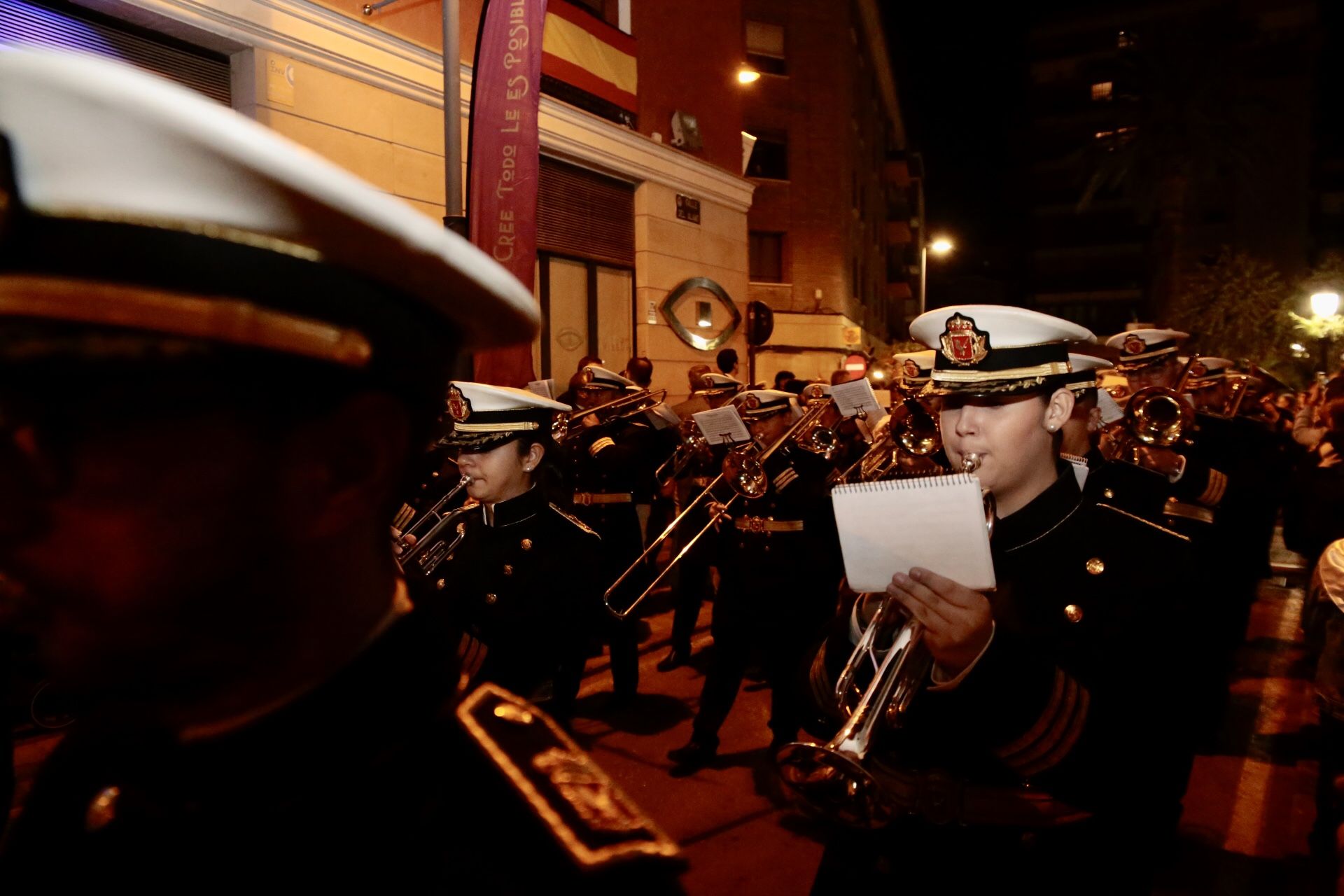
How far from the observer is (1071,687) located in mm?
1981

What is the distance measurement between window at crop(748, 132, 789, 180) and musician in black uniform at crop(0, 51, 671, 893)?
93.6 ft

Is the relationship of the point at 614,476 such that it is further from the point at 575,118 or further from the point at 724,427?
the point at 575,118

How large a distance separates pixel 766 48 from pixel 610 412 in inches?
942

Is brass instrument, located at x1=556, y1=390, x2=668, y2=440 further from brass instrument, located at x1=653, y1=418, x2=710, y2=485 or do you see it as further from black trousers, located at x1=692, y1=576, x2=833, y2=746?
black trousers, located at x1=692, y1=576, x2=833, y2=746

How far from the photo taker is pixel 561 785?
46.9 inches

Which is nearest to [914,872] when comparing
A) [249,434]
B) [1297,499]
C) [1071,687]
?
[1071,687]

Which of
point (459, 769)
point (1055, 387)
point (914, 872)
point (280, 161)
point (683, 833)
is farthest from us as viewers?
point (683, 833)

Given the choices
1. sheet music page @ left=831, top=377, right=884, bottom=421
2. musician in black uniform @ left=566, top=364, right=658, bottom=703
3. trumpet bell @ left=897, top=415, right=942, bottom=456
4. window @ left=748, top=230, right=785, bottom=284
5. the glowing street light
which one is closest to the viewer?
trumpet bell @ left=897, top=415, right=942, bottom=456

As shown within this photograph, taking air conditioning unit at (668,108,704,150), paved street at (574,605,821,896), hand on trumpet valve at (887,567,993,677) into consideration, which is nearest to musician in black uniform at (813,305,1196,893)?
hand on trumpet valve at (887,567,993,677)

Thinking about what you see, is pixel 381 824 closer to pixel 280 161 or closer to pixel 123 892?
pixel 123 892

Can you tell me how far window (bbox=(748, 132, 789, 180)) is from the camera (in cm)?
2800

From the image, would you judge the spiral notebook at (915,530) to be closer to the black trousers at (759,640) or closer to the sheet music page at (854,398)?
the black trousers at (759,640)

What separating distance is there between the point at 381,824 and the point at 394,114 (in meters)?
10.7

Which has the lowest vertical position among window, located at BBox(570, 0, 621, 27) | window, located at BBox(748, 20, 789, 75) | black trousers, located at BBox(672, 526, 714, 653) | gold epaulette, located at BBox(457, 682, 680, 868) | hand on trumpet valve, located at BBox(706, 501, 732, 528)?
black trousers, located at BBox(672, 526, 714, 653)
